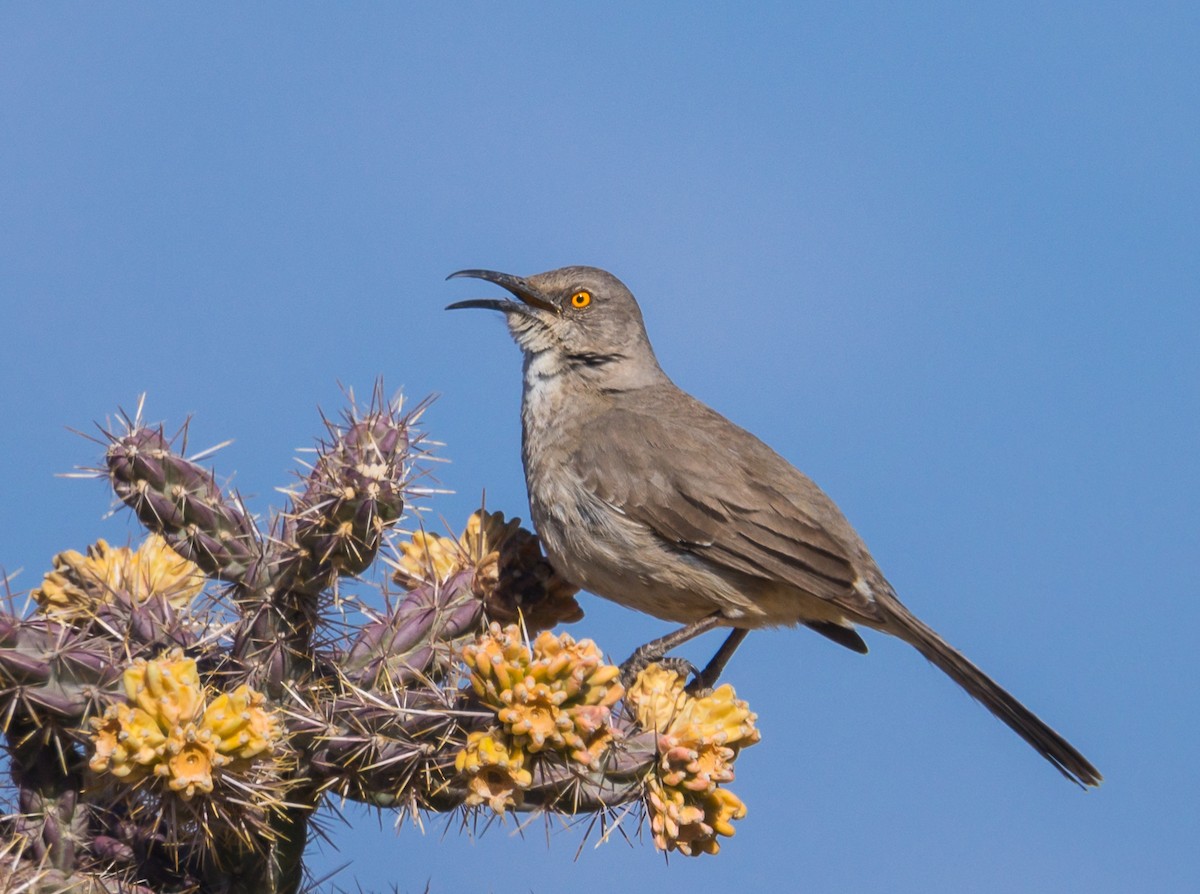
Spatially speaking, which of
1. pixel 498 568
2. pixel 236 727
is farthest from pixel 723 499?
pixel 236 727

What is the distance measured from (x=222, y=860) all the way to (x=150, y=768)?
0.57m

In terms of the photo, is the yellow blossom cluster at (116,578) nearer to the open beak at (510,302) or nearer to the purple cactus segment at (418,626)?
the purple cactus segment at (418,626)

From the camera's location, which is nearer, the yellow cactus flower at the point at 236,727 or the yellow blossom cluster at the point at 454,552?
the yellow cactus flower at the point at 236,727

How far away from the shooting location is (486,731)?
3.21m

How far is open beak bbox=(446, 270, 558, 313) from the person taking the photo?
18.9 ft

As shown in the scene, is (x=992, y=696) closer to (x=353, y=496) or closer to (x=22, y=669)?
(x=353, y=496)

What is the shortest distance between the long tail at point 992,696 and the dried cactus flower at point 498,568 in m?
1.36

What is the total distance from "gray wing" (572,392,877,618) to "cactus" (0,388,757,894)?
1158 millimetres

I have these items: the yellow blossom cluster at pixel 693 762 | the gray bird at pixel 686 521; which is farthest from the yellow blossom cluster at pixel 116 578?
the yellow blossom cluster at pixel 693 762

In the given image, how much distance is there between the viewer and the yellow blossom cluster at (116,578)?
12.1 ft

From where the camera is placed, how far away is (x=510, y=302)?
5.84m

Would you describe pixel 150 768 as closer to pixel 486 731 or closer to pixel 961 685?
pixel 486 731

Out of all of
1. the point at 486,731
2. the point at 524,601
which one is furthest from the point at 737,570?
the point at 486,731

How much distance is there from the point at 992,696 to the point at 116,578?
10.3ft
